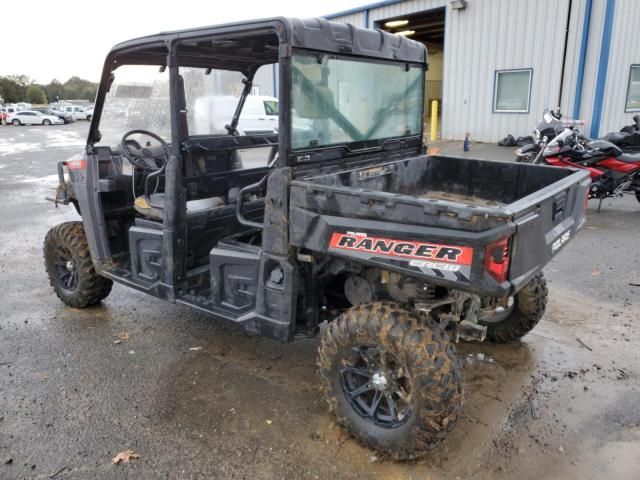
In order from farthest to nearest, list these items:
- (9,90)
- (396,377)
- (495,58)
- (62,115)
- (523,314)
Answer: (9,90) → (62,115) → (495,58) → (523,314) → (396,377)

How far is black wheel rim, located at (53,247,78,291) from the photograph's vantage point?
15.2ft

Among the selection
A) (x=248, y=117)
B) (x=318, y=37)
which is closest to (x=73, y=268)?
(x=248, y=117)

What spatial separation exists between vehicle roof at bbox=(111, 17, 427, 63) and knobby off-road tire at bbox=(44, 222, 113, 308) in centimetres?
162

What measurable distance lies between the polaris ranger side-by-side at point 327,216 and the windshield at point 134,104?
0.5 inches

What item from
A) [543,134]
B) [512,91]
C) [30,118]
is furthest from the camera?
[30,118]

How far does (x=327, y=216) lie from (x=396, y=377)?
0.91 meters

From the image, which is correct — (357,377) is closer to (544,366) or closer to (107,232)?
(544,366)

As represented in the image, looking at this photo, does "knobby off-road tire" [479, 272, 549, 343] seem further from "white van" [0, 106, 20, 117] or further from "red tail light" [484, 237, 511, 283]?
Result: "white van" [0, 106, 20, 117]

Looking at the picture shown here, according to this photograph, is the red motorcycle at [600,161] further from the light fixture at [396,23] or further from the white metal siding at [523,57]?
the light fixture at [396,23]

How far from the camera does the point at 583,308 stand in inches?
181

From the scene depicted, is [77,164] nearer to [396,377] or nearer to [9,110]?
[396,377]

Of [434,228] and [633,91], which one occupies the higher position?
[633,91]

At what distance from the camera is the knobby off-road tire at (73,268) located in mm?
4480

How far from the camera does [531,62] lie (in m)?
13.0
